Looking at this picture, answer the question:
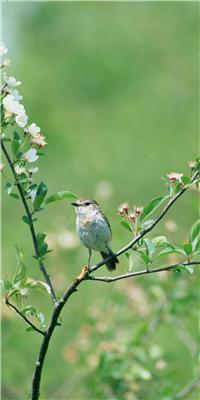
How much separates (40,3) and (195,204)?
17.8 meters

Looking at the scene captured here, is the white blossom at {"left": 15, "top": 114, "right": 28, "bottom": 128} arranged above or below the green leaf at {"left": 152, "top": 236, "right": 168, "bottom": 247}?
above

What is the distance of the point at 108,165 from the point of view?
15586mm

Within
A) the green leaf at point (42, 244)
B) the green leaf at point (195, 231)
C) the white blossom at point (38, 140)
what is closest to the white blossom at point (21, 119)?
the white blossom at point (38, 140)

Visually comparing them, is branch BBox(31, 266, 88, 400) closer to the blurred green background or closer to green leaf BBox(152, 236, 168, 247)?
green leaf BBox(152, 236, 168, 247)

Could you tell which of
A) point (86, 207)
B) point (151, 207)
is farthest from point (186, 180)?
point (86, 207)

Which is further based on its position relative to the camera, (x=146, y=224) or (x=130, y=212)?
(x=130, y=212)

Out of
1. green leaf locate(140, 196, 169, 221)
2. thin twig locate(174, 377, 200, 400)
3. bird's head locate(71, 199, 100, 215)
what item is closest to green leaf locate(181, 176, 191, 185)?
green leaf locate(140, 196, 169, 221)

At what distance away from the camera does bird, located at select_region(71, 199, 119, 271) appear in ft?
14.5

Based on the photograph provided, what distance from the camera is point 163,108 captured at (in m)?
19.3

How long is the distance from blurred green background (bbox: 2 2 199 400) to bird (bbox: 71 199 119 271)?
0.36 meters

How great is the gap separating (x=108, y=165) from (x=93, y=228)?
1117 cm

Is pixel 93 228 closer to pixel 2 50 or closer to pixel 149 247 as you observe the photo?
pixel 149 247

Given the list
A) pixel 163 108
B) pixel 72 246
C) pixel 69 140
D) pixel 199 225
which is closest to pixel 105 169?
pixel 69 140

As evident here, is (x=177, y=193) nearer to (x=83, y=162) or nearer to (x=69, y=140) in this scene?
(x=83, y=162)
